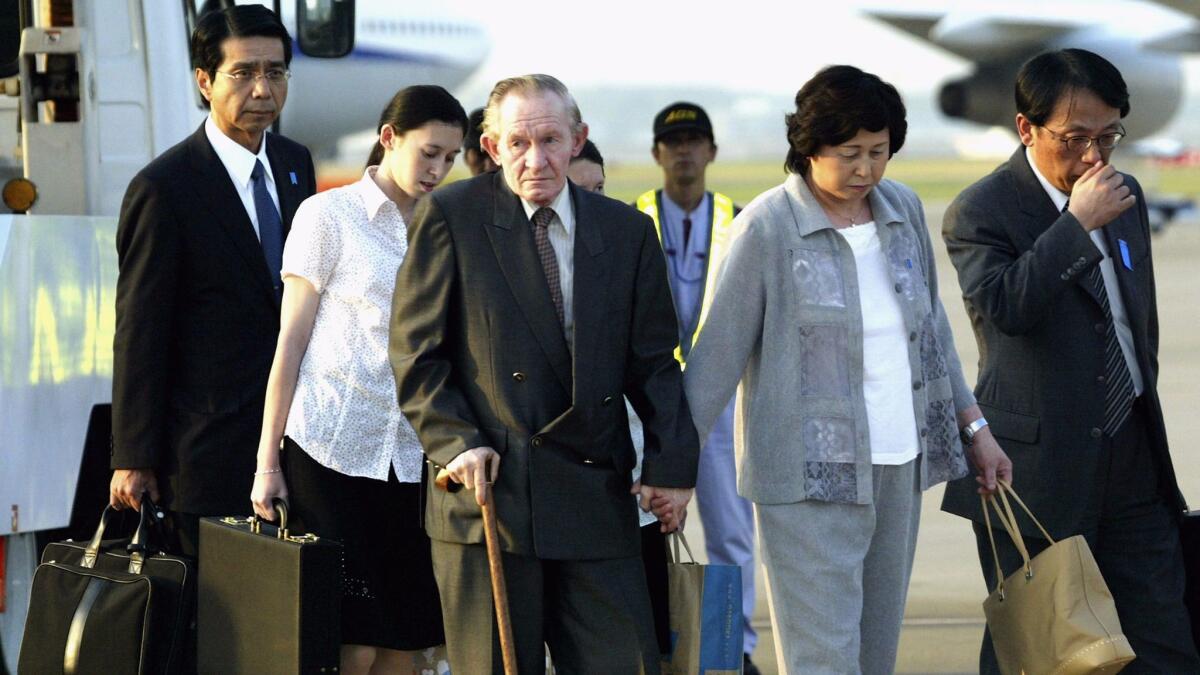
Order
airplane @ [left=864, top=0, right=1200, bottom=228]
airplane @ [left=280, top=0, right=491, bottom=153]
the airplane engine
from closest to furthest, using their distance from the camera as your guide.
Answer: airplane @ [left=280, top=0, right=491, bottom=153], the airplane engine, airplane @ [left=864, top=0, right=1200, bottom=228]

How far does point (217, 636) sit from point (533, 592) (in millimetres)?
785

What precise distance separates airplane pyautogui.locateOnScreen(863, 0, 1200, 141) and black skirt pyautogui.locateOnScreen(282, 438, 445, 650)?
2042 cm

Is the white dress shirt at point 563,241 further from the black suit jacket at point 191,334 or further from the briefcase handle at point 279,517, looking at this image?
the black suit jacket at point 191,334

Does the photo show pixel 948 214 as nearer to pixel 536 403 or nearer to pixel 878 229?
pixel 878 229

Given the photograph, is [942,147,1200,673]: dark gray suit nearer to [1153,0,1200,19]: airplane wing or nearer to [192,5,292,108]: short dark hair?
[192,5,292,108]: short dark hair

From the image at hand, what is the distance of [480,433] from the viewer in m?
3.13

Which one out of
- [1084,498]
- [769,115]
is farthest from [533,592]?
[769,115]

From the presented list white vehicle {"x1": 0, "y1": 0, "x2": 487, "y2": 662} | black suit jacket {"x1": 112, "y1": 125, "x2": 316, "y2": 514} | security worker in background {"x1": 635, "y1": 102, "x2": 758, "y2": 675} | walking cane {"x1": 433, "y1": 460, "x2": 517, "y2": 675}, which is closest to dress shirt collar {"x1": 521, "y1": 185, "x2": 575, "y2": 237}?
walking cane {"x1": 433, "y1": 460, "x2": 517, "y2": 675}

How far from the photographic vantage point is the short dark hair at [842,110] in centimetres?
338

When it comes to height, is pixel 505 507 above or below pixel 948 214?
below

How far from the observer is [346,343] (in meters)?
3.55

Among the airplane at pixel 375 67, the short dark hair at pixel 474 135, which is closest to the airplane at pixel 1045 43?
the airplane at pixel 375 67

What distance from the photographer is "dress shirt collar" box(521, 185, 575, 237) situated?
127 inches

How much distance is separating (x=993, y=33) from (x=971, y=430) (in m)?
27.1
